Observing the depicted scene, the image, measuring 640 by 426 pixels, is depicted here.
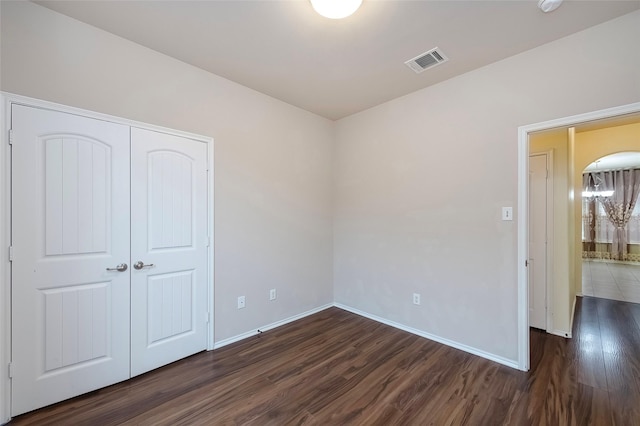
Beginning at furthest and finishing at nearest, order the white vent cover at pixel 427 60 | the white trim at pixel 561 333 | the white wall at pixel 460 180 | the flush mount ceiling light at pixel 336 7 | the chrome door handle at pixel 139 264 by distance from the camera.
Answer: the white trim at pixel 561 333
the white vent cover at pixel 427 60
the chrome door handle at pixel 139 264
the white wall at pixel 460 180
the flush mount ceiling light at pixel 336 7

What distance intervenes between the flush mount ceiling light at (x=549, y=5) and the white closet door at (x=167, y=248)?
2937 mm

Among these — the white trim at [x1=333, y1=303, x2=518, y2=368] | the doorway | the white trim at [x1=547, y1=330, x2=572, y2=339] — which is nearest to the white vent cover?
the white trim at [x1=333, y1=303, x2=518, y2=368]

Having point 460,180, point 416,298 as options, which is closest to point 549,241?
Result: point 460,180

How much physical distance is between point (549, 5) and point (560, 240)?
249cm

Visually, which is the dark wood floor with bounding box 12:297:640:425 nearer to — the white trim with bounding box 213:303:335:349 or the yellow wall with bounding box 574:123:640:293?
the white trim with bounding box 213:303:335:349

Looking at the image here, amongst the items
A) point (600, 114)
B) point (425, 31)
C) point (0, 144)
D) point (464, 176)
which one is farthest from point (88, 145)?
point (600, 114)

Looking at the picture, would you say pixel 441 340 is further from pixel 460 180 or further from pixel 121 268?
pixel 121 268

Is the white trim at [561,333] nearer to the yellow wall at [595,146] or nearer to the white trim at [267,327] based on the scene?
the yellow wall at [595,146]

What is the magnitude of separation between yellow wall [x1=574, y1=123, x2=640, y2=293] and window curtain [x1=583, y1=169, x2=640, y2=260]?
16.1 feet

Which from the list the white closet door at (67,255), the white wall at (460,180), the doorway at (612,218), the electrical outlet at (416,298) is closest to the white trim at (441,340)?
the white wall at (460,180)

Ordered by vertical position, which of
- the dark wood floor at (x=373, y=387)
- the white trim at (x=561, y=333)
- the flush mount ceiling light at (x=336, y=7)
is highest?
the flush mount ceiling light at (x=336, y=7)

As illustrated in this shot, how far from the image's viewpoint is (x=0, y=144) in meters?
1.71

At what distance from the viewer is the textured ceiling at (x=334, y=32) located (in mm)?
1846

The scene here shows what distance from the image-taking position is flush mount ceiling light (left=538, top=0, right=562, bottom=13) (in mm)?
1737
